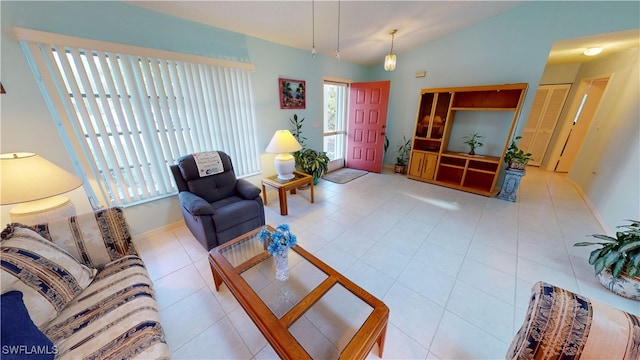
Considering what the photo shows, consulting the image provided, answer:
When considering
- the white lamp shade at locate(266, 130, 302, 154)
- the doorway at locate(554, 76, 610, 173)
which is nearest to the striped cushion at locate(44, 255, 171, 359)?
the white lamp shade at locate(266, 130, 302, 154)

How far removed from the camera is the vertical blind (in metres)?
1.76

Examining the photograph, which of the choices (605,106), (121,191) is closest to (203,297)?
(121,191)

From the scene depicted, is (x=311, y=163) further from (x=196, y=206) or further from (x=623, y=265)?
(x=623, y=265)

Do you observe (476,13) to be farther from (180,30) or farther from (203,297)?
(203,297)

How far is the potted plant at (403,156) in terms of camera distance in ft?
14.9

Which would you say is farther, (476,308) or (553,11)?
(553,11)

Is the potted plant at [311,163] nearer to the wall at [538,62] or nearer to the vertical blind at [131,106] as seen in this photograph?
the vertical blind at [131,106]

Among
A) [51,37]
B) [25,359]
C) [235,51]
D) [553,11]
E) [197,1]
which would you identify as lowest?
[25,359]

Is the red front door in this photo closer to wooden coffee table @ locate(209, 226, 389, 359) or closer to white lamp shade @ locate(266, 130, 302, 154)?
white lamp shade @ locate(266, 130, 302, 154)

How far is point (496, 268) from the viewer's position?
6.28 ft

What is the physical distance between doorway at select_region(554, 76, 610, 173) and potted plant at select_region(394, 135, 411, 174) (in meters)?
3.24

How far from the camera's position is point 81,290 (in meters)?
1.19

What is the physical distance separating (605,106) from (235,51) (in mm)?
6032

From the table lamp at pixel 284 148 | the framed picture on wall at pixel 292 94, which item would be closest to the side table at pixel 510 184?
the table lamp at pixel 284 148
